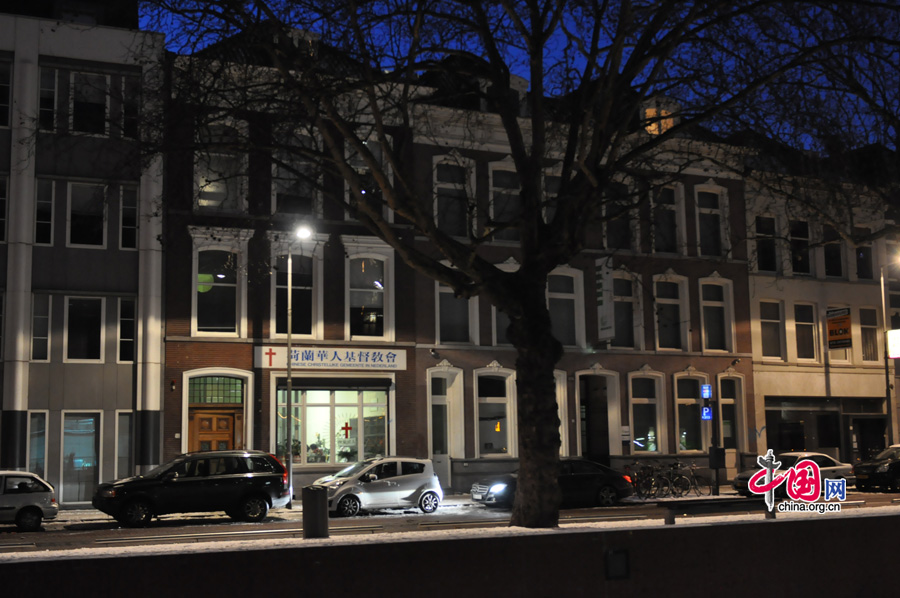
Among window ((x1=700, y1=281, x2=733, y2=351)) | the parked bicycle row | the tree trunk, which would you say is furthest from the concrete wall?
window ((x1=700, y1=281, x2=733, y2=351))

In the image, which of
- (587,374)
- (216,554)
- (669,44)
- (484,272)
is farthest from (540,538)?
(587,374)

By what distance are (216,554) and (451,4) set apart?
8.82 metres

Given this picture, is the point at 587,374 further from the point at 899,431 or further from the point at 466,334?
the point at 899,431

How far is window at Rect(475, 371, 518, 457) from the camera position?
34.9 meters

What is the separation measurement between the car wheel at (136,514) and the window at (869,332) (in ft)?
106

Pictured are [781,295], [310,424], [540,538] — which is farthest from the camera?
[781,295]

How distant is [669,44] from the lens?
1320cm

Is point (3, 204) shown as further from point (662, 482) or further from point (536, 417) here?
point (662, 482)

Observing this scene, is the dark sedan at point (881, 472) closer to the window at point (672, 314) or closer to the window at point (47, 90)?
the window at point (672, 314)

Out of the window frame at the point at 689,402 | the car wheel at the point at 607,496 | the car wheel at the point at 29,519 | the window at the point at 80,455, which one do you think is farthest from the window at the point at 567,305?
the car wheel at the point at 29,519

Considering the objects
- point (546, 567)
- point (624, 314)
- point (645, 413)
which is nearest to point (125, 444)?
point (624, 314)

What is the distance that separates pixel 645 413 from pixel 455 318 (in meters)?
8.84

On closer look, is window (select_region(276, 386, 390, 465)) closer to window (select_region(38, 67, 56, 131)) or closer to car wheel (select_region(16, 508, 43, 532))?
car wheel (select_region(16, 508, 43, 532))

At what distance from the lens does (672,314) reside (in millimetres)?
38719
